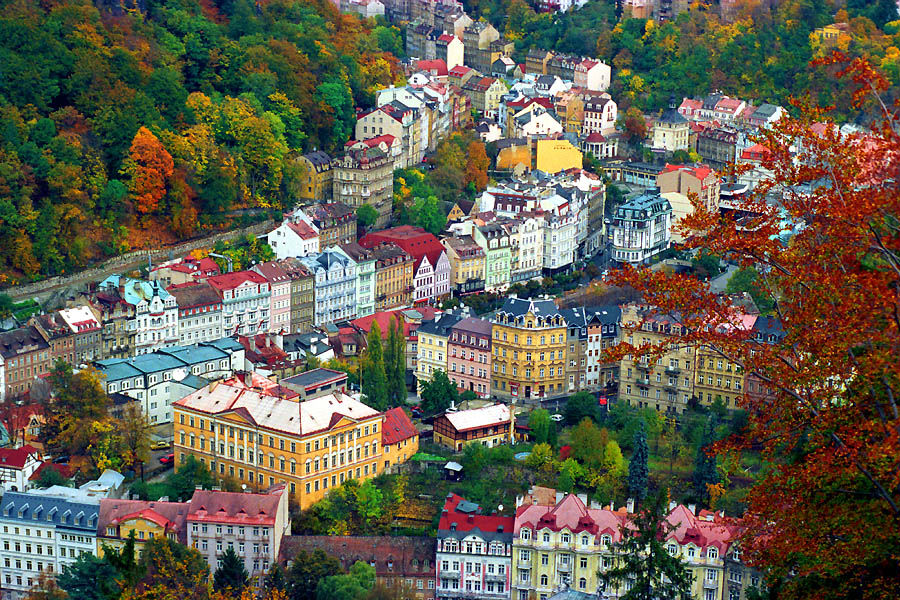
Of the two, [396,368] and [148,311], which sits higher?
[148,311]

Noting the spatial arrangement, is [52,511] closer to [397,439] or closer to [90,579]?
[90,579]

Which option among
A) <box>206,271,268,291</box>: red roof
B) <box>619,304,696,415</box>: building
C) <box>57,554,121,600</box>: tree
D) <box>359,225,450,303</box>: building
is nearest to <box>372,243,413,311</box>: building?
<box>359,225,450,303</box>: building

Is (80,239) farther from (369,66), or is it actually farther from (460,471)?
(369,66)

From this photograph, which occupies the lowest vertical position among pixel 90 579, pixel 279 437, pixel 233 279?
pixel 279 437

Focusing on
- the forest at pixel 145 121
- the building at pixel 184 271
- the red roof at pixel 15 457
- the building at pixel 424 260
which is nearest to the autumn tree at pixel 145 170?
the forest at pixel 145 121

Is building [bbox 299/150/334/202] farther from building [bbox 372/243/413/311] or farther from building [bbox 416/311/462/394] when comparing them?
building [bbox 416/311/462/394]

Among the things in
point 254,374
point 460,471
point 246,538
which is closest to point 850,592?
point 246,538

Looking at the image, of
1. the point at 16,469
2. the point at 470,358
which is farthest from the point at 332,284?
the point at 16,469
